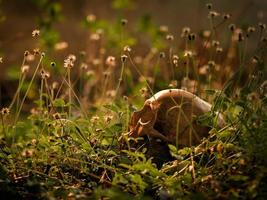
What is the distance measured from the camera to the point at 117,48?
6191 millimetres

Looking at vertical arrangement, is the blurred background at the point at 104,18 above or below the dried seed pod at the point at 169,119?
below

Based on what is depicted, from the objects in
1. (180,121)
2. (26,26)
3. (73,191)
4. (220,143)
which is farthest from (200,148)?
(26,26)

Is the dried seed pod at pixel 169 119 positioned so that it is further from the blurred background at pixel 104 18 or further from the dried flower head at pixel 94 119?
the blurred background at pixel 104 18

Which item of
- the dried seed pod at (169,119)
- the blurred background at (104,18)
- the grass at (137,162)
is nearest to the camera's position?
the grass at (137,162)

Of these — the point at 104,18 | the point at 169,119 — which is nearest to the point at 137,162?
the point at 169,119

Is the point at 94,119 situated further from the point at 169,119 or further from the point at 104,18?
the point at 104,18

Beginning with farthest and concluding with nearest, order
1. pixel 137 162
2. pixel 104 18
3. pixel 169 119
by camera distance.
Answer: pixel 104 18 < pixel 169 119 < pixel 137 162

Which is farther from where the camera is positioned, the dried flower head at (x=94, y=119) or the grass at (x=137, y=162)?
the dried flower head at (x=94, y=119)

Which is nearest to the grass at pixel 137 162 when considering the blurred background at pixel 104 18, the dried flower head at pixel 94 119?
the dried flower head at pixel 94 119

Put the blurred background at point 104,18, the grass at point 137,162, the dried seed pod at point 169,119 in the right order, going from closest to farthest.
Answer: the grass at point 137,162
the dried seed pod at point 169,119
the blurred background at point 104,18

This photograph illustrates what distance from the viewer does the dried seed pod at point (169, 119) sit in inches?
102

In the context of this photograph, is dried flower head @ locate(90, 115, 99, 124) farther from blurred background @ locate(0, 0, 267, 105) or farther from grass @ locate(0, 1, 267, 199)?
blurred background @ locate(0, 0, 267, 105)

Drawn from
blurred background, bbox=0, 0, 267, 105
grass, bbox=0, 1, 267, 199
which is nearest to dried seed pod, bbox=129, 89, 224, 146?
grass, bbox=0, 1, 267, 199

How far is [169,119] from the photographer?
2.66 m
